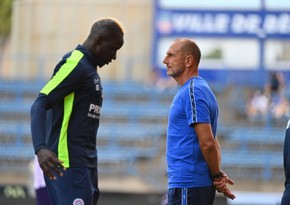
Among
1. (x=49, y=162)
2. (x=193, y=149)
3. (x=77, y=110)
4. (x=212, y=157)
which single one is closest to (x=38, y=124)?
(x=49, y=162)

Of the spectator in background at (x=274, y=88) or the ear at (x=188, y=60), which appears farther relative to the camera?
the spectator in background at (x=274, y=88)

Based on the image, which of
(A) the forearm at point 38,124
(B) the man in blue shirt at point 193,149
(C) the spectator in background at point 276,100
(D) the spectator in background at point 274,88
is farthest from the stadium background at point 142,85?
(A) the forearm at point 38,124

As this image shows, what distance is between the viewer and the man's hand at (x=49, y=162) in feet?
17.4

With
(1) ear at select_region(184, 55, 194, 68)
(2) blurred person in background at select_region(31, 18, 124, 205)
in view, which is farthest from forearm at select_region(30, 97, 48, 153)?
(1) ear at select_region(184, 55, 194, 68)

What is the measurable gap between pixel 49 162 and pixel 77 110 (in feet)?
2.02

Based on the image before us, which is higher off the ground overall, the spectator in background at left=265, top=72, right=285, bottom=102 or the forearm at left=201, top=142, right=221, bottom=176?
the spectator in background at left=265, top=72, right=285, bottom=102

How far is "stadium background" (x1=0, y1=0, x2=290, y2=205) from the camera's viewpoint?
66.2ft

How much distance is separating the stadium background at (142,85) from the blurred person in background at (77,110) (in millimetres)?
8564

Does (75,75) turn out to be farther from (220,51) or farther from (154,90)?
(220,51)

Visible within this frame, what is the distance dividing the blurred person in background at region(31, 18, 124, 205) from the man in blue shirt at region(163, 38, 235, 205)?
1.86 ft

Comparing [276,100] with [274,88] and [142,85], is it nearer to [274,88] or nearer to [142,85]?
[274,88]

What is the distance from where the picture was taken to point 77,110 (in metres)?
5.82

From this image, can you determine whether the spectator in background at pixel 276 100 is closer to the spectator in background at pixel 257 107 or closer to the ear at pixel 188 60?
the spectator in background at pixel 257 107

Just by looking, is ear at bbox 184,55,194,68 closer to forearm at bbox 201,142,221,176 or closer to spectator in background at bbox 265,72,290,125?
forearm at bbox 201,142,221,176
